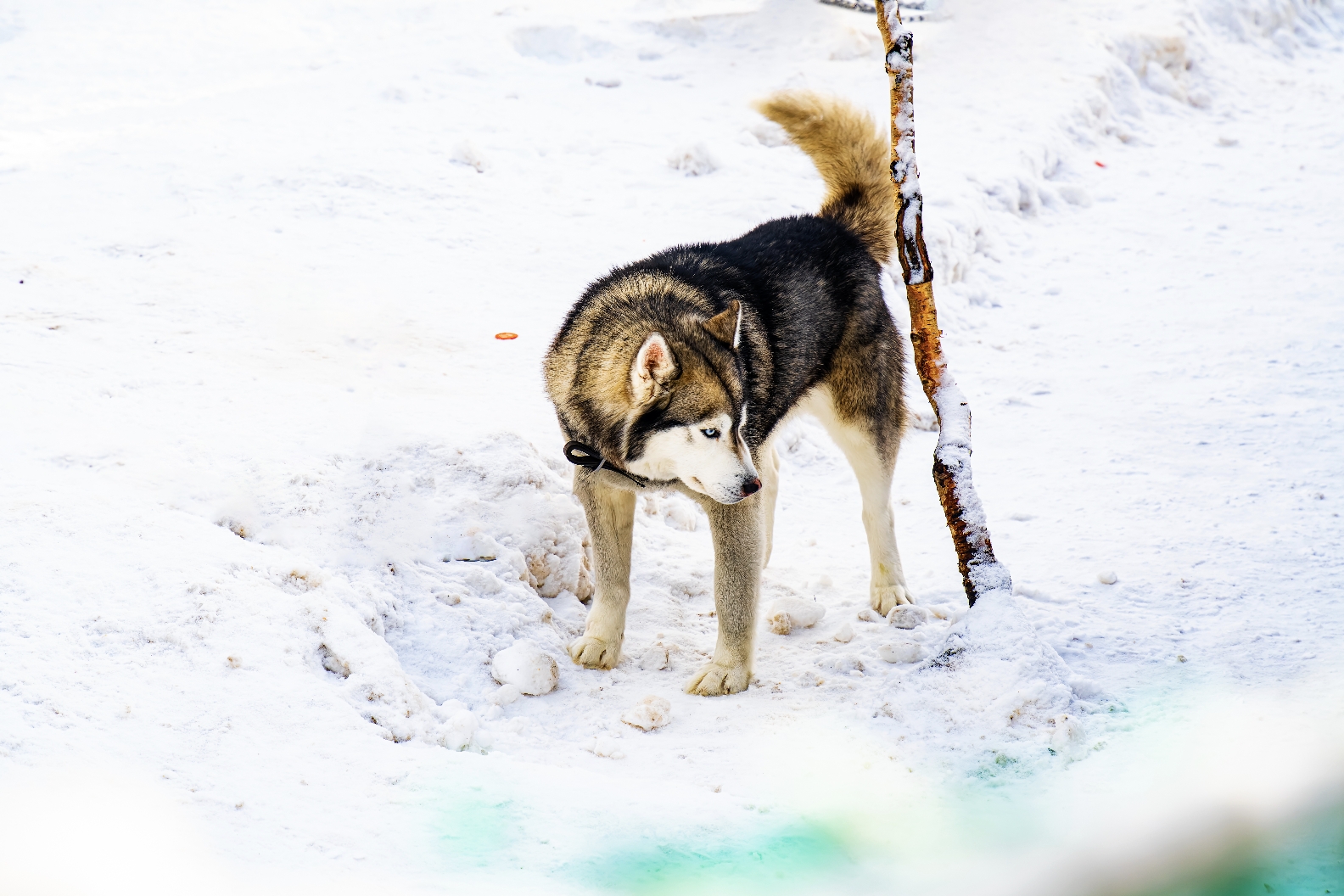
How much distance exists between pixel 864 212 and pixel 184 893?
343 centimetres

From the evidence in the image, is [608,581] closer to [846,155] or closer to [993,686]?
[993,686]

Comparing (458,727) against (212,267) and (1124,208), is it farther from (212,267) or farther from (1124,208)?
(1124,208)

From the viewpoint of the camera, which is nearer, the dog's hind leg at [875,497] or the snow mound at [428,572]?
the snow mound at [428,572]

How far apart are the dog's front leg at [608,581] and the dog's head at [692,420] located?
436mm

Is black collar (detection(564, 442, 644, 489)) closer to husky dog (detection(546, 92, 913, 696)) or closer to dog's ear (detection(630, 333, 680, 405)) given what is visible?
husky dog (detection(546, 92, 913, 696))

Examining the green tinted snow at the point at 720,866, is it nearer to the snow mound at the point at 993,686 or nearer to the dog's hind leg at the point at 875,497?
the snow mound at the point at 993,686

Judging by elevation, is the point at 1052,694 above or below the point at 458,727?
above

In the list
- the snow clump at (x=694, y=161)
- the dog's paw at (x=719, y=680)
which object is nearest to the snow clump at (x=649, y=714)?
the dog's paw at (x=719, y=680)

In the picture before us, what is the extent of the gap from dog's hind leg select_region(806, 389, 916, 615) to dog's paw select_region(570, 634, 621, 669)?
3.50 feet

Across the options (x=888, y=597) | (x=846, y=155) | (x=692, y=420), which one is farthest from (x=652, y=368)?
(x=846, y=155)

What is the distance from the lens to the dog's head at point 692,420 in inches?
127

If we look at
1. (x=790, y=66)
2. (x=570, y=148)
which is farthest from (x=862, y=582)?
(x=790, y=66)

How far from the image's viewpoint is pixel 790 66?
9539 millimetres

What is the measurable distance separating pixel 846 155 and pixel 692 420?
1724 millimetres
